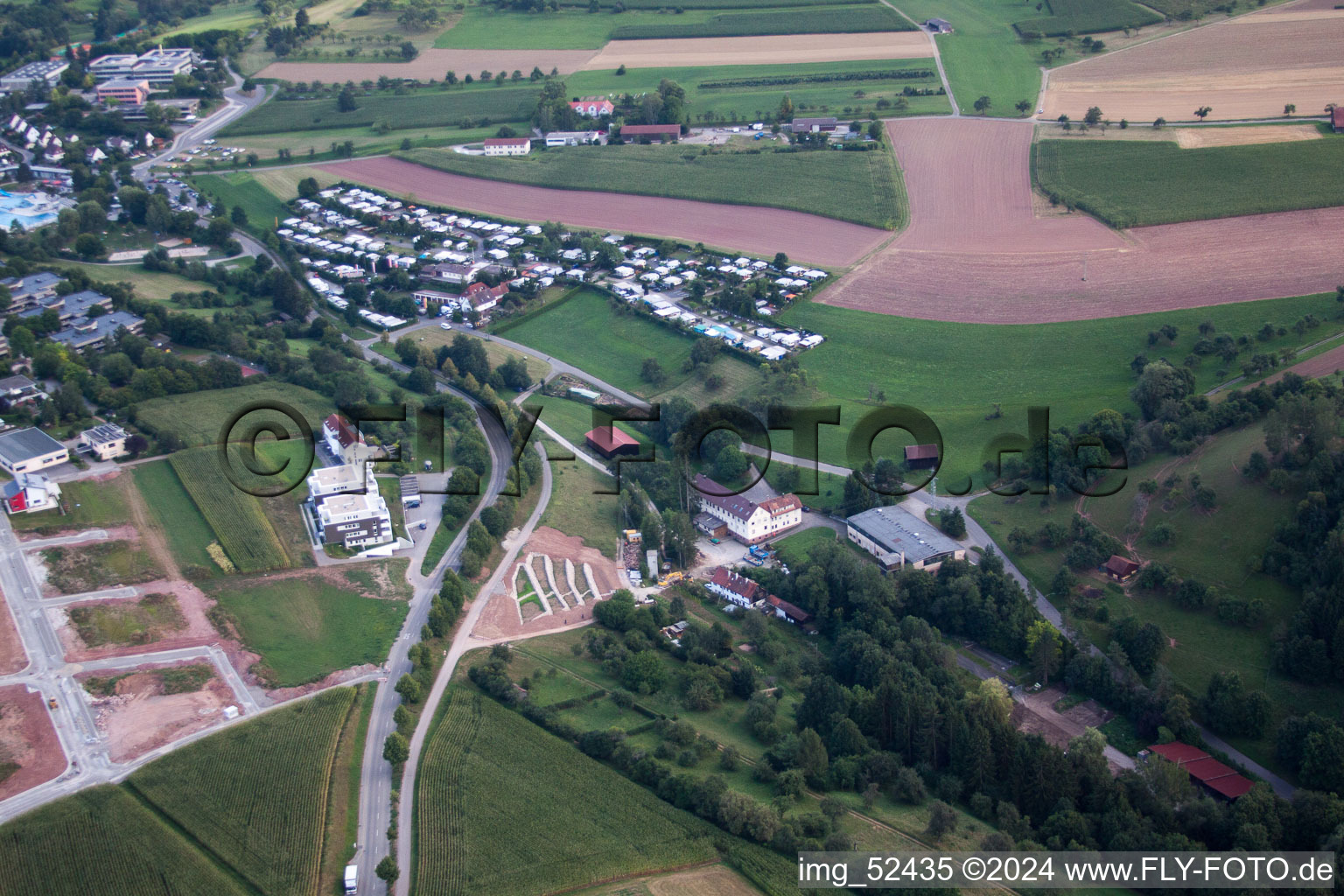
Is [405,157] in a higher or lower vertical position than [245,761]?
higher

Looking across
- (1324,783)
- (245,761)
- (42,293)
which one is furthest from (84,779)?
(42,293)

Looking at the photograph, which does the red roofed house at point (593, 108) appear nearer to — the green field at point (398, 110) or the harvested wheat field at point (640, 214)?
the green field at point (398, 110)

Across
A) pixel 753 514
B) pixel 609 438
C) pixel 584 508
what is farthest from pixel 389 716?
pixel 609 438

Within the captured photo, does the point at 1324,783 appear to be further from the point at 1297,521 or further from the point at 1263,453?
the point at 1263,453

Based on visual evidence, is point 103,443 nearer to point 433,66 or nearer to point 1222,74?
point 433,66

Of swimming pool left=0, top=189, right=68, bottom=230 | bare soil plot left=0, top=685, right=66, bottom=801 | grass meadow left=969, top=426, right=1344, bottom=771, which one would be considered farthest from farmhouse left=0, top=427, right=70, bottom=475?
grass meadow left=969, top=426, right=1344, bottom=771

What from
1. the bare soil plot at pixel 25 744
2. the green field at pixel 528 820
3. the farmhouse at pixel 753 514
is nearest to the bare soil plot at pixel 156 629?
the bare soil plot at pixel 25 744
